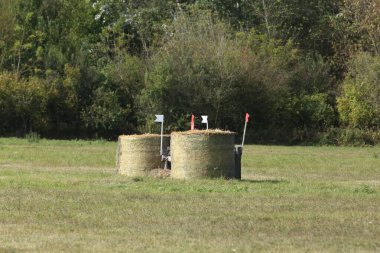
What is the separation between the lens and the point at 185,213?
15430 mm

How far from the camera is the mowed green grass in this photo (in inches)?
474

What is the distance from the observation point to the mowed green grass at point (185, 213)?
39.5 feet

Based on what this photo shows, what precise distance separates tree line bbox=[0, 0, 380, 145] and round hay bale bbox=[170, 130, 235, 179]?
98.7ft

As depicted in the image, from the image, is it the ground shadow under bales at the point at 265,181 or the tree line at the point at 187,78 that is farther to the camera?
the tree line at the point at 187,78

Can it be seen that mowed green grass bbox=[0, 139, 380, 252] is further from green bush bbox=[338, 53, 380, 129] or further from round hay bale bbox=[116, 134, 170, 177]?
green bush bbox=[338, 53, 380, 129]

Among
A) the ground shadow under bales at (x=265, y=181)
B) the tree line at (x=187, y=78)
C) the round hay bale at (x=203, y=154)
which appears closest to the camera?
the round hay bale at (x=203, y=154)

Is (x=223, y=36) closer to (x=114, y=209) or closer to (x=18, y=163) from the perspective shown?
(x=18, y=163)

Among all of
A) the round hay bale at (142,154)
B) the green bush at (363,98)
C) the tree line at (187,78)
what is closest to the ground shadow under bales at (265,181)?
the round hay bale at (142,154)

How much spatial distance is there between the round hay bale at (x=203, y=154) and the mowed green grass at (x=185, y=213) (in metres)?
0.48

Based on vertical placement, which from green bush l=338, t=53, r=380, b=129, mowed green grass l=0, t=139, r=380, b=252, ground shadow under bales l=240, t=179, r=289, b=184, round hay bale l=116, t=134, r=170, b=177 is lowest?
mowed green grass l=0, t=139, r=380, b=252

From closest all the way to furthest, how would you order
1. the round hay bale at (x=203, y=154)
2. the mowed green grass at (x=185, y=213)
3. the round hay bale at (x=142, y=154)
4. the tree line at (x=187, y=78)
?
the mowed green grass at (x=185, y=213)
the round hay bale at (x=203, y=154)
the round hay bale at (x=142, y=154)
the tree line at (x=187, y=78)

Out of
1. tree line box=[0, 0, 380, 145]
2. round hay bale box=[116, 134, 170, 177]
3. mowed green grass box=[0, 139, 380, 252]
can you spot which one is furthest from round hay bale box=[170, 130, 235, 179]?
tree line box=[0, 0, 380, 145]

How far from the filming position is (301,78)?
2282 inches

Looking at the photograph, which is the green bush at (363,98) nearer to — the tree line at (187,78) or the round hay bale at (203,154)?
the tree line at (187,78)
